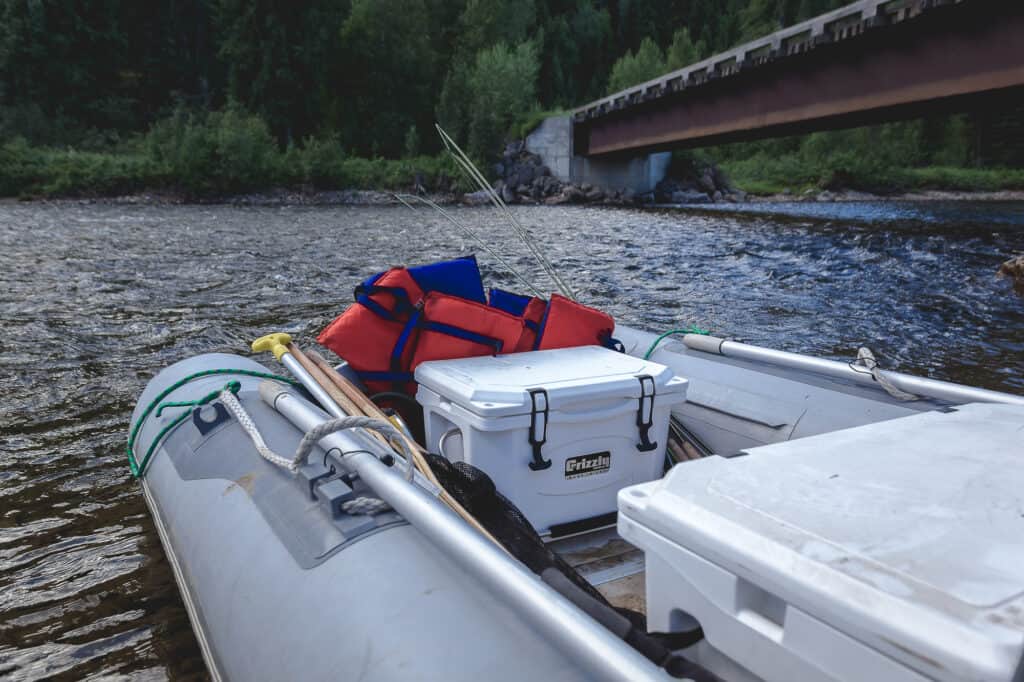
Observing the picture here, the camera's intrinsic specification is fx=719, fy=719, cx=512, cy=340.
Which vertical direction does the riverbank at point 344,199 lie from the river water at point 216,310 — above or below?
above

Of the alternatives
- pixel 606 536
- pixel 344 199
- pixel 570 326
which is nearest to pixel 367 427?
pixel 606 536

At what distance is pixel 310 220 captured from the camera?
16.8 metres

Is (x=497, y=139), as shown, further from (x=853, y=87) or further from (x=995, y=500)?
(x=995, y=500)

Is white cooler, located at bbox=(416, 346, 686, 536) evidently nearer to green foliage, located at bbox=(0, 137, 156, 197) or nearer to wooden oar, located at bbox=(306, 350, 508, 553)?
wooden oar, located at bbox=(306, 350, 508, 553)

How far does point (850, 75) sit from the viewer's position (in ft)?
38.4

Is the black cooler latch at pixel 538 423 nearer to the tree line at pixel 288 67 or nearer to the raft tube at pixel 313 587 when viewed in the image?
the raft tube at pixel 313 587

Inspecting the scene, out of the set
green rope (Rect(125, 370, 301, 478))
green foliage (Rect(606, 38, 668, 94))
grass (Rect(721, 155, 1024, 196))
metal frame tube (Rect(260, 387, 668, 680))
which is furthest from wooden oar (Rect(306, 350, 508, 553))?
green foliage (Rect(606, 38, 668, 94))

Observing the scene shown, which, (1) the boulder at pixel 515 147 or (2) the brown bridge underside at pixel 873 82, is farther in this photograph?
(1) the boulder at pixel 515 147

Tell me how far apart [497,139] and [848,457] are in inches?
1093

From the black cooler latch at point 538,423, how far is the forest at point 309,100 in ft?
79.1

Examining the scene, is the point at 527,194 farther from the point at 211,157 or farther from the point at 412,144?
the point at 211,157

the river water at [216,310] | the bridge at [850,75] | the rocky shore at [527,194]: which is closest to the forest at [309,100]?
the rocky shore at [527,194]

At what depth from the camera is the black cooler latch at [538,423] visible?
6.48ft

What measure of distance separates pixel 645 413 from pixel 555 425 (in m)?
0.30
